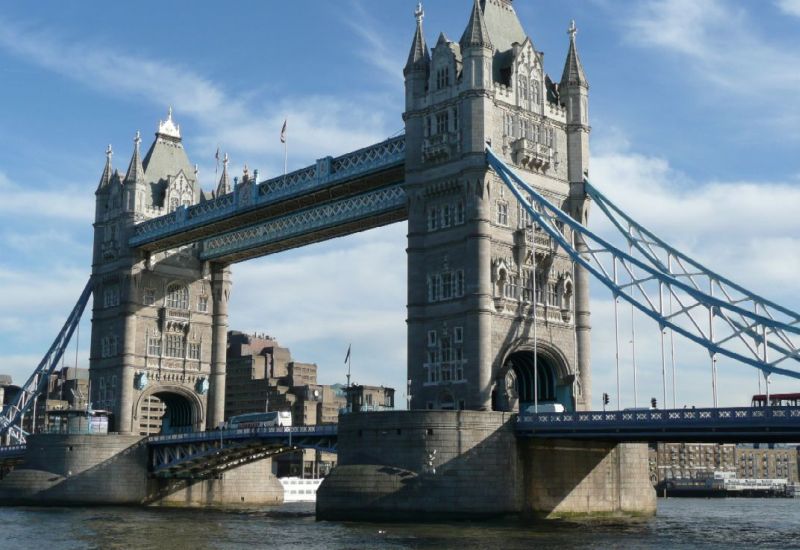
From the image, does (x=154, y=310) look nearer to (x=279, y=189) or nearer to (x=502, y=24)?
(x=279, y=189)

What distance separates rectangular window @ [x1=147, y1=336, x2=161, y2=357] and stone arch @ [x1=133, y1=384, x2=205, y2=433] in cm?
314

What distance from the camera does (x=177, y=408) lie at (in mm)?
117438

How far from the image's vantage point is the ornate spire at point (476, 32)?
8031cm

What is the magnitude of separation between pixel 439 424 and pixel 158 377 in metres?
47.9

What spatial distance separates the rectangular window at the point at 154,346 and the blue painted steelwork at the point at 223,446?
1106cm

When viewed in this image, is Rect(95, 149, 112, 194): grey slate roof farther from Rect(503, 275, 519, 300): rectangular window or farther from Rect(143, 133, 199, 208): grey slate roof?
Rect(503, 275, 519, 300): rectangular window

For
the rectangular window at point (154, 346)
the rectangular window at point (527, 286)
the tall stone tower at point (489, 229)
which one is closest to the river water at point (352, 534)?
the tall stone tower at point (489, 229)

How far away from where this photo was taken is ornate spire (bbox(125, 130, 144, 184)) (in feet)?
375

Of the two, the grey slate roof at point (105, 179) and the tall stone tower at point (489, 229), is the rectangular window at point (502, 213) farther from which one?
the grey slate roof at point (105, 179)

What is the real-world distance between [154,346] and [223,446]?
62.8 ft

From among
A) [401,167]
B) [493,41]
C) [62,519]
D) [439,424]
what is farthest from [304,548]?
[493,41]

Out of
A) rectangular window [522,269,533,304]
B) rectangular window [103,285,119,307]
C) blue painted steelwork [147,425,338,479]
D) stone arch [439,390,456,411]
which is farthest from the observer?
rectangular window [103,285,119,307]

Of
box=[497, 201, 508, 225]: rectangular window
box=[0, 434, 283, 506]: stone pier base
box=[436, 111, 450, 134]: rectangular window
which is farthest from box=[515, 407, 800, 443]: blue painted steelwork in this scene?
box=[0, 434, 283, 506]: stone pier base

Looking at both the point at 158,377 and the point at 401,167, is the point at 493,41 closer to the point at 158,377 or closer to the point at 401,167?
the point at 401,167
